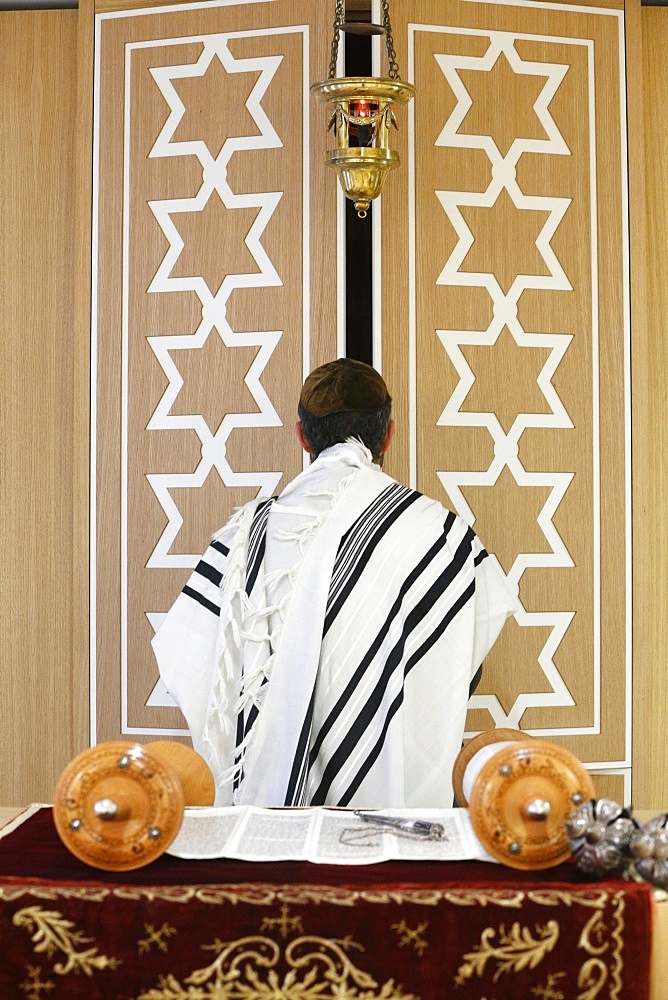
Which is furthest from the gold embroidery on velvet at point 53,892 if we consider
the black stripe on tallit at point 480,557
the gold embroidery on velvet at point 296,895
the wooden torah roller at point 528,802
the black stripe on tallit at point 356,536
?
the black stripe on tallit at point 480,557

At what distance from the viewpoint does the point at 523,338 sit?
3.45 m

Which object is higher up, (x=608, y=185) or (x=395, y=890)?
(x=608, y=185)

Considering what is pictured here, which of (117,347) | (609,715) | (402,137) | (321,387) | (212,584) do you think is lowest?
(609,715)

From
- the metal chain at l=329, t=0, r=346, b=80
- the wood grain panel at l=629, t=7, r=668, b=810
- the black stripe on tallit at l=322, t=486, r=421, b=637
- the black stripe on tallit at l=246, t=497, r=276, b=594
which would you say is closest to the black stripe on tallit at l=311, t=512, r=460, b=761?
the black stripe on tallit at l=322, t=486, r=421, b=637

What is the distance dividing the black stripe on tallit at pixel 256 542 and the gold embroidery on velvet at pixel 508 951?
117 cm

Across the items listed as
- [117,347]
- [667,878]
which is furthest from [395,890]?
[117,347]

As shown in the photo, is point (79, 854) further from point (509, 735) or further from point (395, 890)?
point (509, 735)

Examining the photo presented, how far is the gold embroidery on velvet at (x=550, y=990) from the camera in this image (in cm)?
126

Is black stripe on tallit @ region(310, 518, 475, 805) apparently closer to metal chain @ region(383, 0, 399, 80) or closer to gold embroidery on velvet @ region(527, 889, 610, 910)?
gold embroidery on velvet @ region(527, 889, 610, 910)

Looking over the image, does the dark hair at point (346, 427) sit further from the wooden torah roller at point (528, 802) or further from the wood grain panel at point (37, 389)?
the wood grain panel at point (37, 389)

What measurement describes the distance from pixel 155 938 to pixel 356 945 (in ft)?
0.79

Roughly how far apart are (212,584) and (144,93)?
1.96 meters

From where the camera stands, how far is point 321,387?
7.95ft

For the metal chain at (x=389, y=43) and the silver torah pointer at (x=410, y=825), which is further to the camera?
the metal chain at (x=389, y=43)
